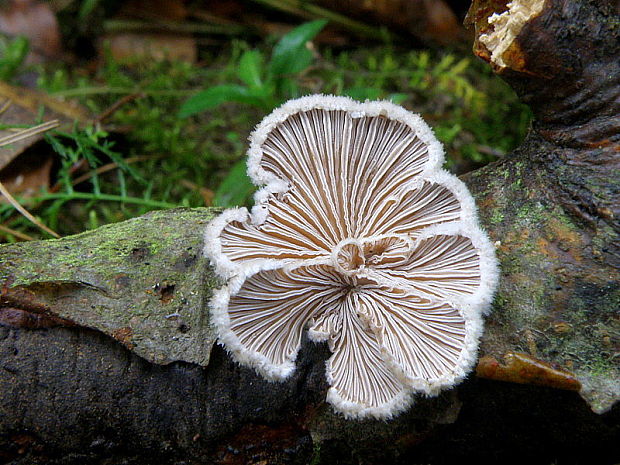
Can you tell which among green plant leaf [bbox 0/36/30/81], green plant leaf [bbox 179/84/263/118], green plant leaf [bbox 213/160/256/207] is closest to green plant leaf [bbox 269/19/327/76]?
green plant leaf [bbox 179/84/263/118]

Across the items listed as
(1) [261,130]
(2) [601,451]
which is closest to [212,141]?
(1) [261,130]

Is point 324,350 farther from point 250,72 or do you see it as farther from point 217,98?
point 250,72

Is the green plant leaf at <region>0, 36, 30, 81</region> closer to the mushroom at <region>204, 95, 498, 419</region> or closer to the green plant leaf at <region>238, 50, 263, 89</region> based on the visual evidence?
the green plant leaf at <region>238, 50, 263, 89</region>

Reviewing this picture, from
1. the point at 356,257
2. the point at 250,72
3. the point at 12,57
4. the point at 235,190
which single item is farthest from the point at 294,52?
the point at 12,57

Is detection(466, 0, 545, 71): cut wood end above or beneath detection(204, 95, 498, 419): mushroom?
above

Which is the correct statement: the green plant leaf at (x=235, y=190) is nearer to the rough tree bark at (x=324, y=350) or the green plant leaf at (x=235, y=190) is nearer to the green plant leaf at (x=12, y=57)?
the rough tree bark at (x=324, y=350)

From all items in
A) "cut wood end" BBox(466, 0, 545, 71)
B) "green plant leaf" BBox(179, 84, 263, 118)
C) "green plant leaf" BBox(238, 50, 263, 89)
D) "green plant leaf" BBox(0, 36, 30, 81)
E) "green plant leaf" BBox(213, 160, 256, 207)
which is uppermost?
"green plant leaf" BBox(0, 36, 30, 81)

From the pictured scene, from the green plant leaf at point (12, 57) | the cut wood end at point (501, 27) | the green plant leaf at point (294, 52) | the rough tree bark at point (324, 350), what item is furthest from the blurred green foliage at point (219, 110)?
the rough tree bark at point (324, 350)
